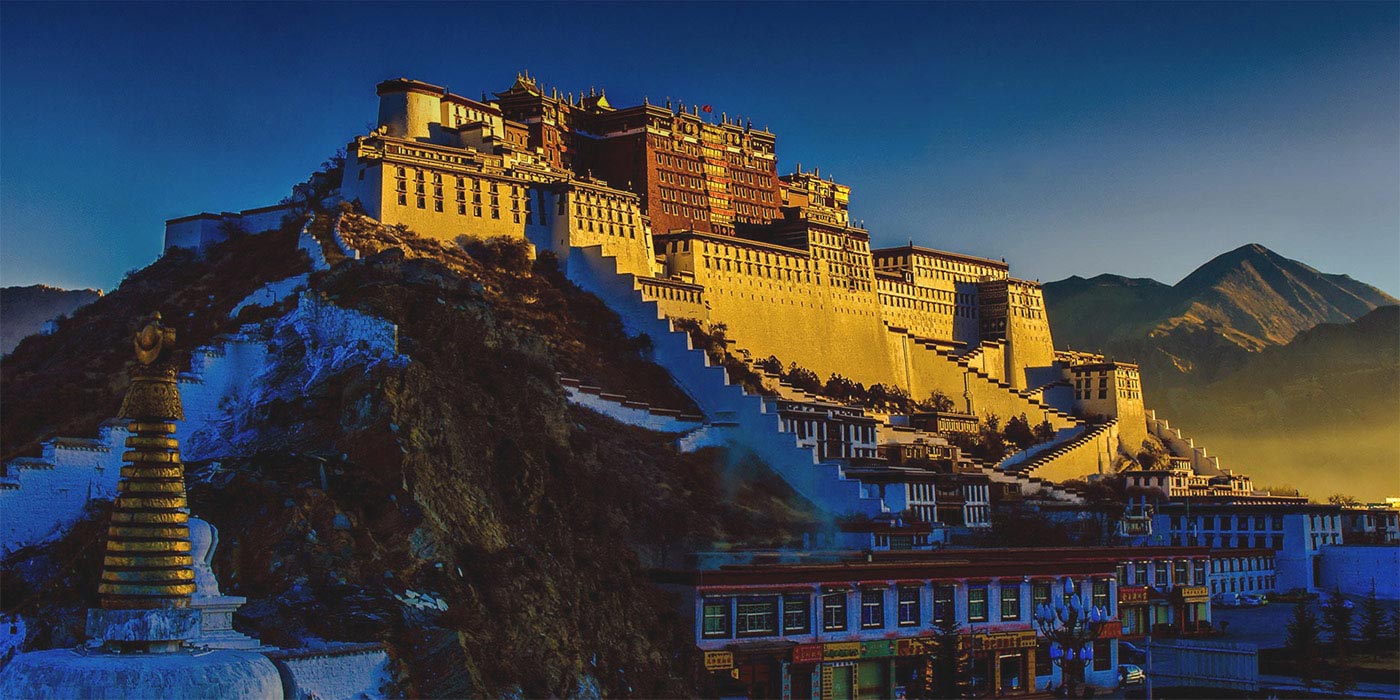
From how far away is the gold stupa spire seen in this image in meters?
19.9

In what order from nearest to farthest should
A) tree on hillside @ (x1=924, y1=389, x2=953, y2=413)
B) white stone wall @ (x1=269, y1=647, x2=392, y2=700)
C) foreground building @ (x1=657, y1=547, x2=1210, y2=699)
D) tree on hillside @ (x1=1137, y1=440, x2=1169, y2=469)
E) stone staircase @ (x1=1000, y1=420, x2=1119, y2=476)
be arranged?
white stone wall @ (x1=269, y1=647, x2=392, y2=700) < foreground building @ (x1=657, y1=547, x2=1210, y2=699) < stone staircase @ (x1=1000, y1=420, x2=1119, y2=476) < tree on hillside @ (x1=924, y1=389, x2=953, y2=413) < tree on hillside @ (x1=1137, y1=440, x2=1169, y2=469)

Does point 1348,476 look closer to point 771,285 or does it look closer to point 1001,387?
point 1001,387

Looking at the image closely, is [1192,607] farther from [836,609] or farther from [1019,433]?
[1019,433]

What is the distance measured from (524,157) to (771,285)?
545 inches

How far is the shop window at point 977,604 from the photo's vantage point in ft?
141

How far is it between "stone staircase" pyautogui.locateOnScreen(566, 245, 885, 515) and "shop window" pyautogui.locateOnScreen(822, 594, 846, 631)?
18556 millimetres

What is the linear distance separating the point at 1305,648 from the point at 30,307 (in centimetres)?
6454

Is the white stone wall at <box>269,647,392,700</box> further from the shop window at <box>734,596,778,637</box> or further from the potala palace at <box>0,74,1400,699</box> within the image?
the shop window at <box>734,596,778,637</box>

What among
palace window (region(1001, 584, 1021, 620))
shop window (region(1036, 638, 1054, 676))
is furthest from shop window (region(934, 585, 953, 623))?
shop window (region(1036, 638, 1054, 676))

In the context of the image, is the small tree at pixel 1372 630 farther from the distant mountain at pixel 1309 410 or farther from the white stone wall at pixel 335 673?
the distant mountain at pixel 1309 410

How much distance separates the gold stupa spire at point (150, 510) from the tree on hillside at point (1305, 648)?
1145 inches

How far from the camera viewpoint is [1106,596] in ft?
154

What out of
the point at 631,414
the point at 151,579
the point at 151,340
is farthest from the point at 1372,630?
the point at 151,340

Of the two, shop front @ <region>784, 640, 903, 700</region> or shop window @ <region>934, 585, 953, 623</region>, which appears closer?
shop front @ <region>784, 640, 903, 700</region>
